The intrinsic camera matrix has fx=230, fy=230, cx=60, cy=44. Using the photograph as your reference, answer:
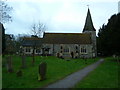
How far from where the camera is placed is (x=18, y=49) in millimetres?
82375

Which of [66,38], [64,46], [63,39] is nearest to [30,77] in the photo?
[64,46]

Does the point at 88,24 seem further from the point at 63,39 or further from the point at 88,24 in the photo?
the point at 63,39

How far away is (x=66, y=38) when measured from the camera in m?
79.2

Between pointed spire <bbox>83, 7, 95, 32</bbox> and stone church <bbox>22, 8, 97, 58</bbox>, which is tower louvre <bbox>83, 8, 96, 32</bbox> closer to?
pointed spire <bbox>83, 7, 95, 32</bbox>

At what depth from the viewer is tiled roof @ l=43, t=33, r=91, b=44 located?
77.7 meters

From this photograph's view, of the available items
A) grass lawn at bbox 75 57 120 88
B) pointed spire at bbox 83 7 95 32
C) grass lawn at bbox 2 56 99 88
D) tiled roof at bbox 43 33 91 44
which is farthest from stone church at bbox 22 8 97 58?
grass lawn at bbox 75 57 120 88

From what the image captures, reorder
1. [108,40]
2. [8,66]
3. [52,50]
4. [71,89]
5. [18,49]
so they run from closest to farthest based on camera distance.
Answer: [71,89] → [8,66] → [108,40] → [52,50] → [18,49]

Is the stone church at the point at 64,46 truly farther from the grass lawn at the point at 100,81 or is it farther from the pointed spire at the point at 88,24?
the grass lawn at the point at 100,81

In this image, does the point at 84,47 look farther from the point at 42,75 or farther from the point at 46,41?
the point at 42,75

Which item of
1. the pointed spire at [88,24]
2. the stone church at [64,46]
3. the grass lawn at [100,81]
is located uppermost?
the pointed spire at [88,24]

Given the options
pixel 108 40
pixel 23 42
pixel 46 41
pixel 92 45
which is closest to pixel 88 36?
pixel 92 45

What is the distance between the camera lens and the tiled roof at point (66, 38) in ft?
255

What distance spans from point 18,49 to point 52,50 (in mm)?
13760

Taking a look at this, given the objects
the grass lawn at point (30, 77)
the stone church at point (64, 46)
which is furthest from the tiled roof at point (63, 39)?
the grass lawn at point (30, 77)
